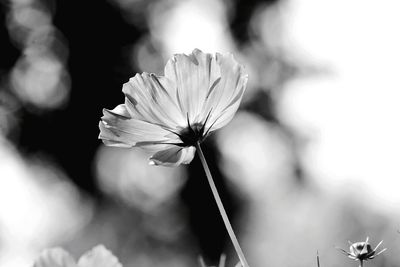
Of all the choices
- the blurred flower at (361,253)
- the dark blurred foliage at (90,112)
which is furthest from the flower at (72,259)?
the dark blurred foliage at (90,112)

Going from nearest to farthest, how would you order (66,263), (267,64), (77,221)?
(66,263) < (77,221) < (267,64)

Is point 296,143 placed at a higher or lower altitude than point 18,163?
higher

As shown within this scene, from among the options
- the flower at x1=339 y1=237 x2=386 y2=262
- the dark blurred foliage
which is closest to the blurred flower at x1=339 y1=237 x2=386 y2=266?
the flower at x1=339 y1=237 x2=386 y2=262

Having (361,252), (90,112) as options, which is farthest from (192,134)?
(90,112)

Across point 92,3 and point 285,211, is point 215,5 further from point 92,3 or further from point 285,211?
point 285,211

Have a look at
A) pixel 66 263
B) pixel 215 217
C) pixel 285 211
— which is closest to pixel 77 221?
pixel 215 217

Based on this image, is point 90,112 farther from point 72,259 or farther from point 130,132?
point 72,259

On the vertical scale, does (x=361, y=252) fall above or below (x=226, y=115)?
below
